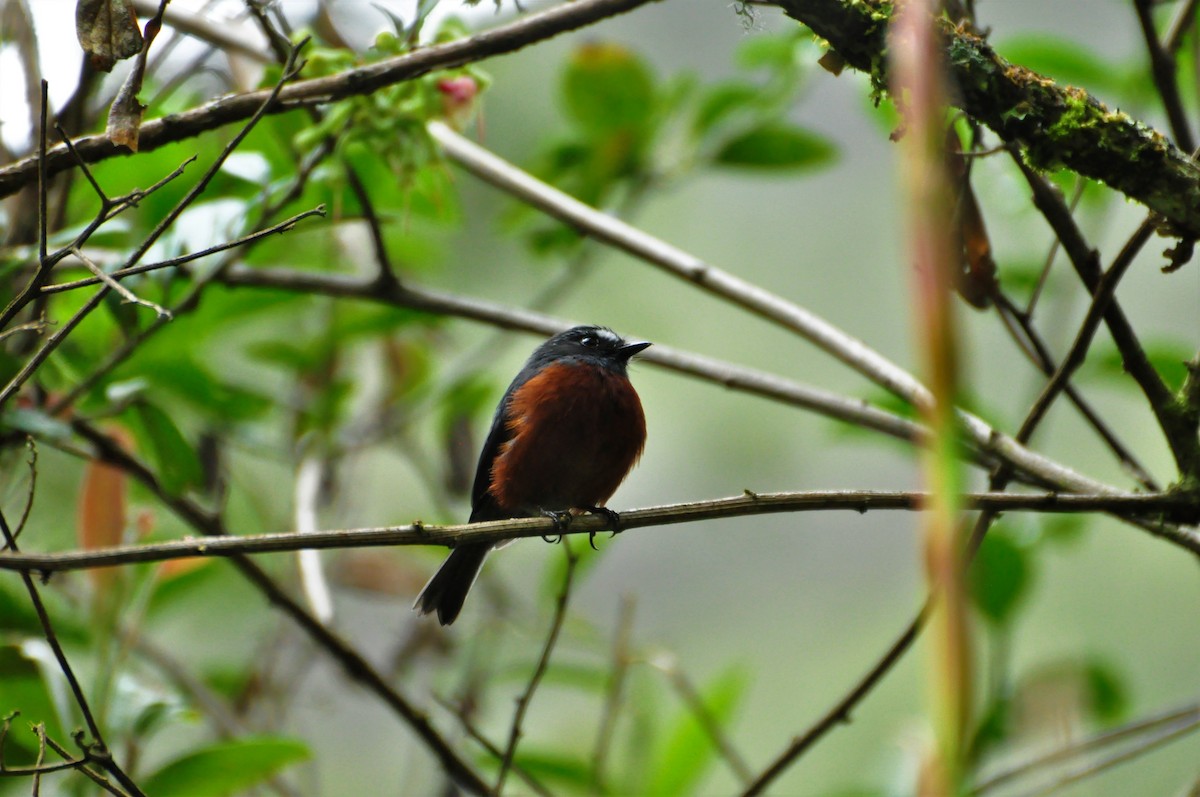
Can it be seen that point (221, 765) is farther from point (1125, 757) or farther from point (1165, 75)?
point (1165, 75)

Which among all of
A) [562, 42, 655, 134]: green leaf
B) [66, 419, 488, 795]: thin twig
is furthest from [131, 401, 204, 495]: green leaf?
[562, 42, 655, 134]: green leaf

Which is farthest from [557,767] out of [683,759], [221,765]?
→ [221,765]

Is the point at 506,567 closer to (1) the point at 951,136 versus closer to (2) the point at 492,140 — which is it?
Result: (2) the point at 492,140

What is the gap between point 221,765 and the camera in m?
2.36

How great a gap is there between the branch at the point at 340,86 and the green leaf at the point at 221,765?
1265mm

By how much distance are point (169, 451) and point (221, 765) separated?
0.72 meters

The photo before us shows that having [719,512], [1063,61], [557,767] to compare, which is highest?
[1063,61]

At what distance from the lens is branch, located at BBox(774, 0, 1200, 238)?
1.54 meters

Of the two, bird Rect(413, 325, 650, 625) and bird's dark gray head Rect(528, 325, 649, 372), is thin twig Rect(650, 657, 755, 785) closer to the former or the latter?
bird Rect(413, 325, 650, 625)

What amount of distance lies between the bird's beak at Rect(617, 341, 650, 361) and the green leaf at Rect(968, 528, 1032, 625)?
3.72 ft

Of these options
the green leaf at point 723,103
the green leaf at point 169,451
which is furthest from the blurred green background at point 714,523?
the green leaf at point 169,451

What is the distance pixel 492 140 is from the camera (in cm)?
556

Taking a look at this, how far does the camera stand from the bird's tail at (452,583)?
10.5 ft

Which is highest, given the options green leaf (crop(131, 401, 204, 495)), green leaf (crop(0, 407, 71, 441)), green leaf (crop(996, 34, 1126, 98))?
green leaf (crop(996, 34, 1126, 98))
